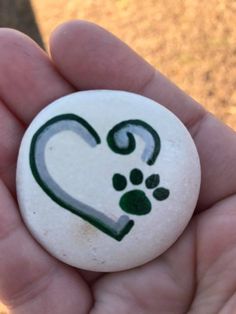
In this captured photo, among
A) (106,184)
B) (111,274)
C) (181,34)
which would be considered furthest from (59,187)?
(181,34)

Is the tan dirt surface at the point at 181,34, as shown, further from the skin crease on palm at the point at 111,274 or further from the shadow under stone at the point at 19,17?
the skin crease on palm at the point at 111,274

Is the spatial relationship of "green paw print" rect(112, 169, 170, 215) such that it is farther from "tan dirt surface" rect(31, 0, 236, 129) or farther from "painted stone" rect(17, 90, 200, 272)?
"tan dirt surface" rect(31, 0, 236, 129)

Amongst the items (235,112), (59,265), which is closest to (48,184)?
(59,265)

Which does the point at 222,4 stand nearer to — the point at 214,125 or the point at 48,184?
the point at 214,125

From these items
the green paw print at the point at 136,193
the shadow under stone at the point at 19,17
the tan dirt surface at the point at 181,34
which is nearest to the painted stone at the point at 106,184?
the green paw print at the point at 136,193

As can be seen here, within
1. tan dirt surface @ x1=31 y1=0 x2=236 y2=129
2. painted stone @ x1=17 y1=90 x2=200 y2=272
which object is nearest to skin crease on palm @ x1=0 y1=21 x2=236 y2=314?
painted stone @ x1=17 y1=90 x2=200 y2=272
